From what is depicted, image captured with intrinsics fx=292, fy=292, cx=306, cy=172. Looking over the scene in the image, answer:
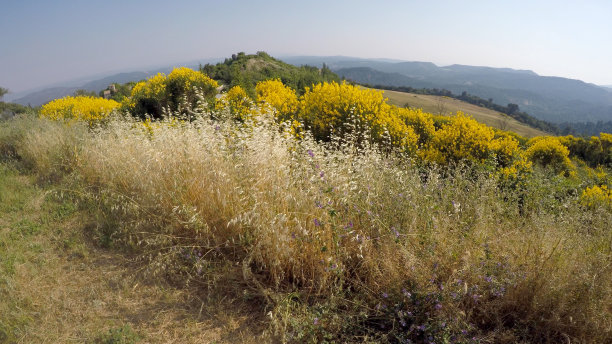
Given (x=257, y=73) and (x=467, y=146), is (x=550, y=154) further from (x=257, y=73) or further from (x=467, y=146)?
(x=257, y=73)

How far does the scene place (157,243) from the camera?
318cm

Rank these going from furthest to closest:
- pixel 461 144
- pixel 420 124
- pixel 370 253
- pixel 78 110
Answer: pixel 78 110 → pixel 420 124 → pixel 461 144 → pixel 370 253

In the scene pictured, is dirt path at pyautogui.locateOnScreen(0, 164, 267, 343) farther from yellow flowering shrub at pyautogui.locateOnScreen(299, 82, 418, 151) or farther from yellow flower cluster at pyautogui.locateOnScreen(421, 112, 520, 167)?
yellow flower cluster at pyautogui.locateOnScreen(421, 112, 520, 167)

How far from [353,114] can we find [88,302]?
5.01 meters

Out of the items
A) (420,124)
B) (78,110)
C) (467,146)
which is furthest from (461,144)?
(78,110)

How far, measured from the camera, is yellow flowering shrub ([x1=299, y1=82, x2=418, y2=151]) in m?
6.04

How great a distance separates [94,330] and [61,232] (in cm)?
206

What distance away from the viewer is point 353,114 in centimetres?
595

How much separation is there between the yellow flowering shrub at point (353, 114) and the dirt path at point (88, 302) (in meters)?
4.12

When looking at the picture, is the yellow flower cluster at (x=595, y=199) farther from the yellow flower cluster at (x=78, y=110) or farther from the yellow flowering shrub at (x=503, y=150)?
the yellow flower cluster at (x=78, y=110)

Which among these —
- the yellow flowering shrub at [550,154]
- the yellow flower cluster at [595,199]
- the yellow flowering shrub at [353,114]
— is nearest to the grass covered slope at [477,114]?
the yellow flowering shrub at [550,154]

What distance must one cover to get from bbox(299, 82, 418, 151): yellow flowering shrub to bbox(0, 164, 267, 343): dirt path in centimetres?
412

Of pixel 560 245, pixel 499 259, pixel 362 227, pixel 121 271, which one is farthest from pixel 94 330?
pixel 560 245

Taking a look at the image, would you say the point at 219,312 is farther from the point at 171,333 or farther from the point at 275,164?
the point at 275,164
